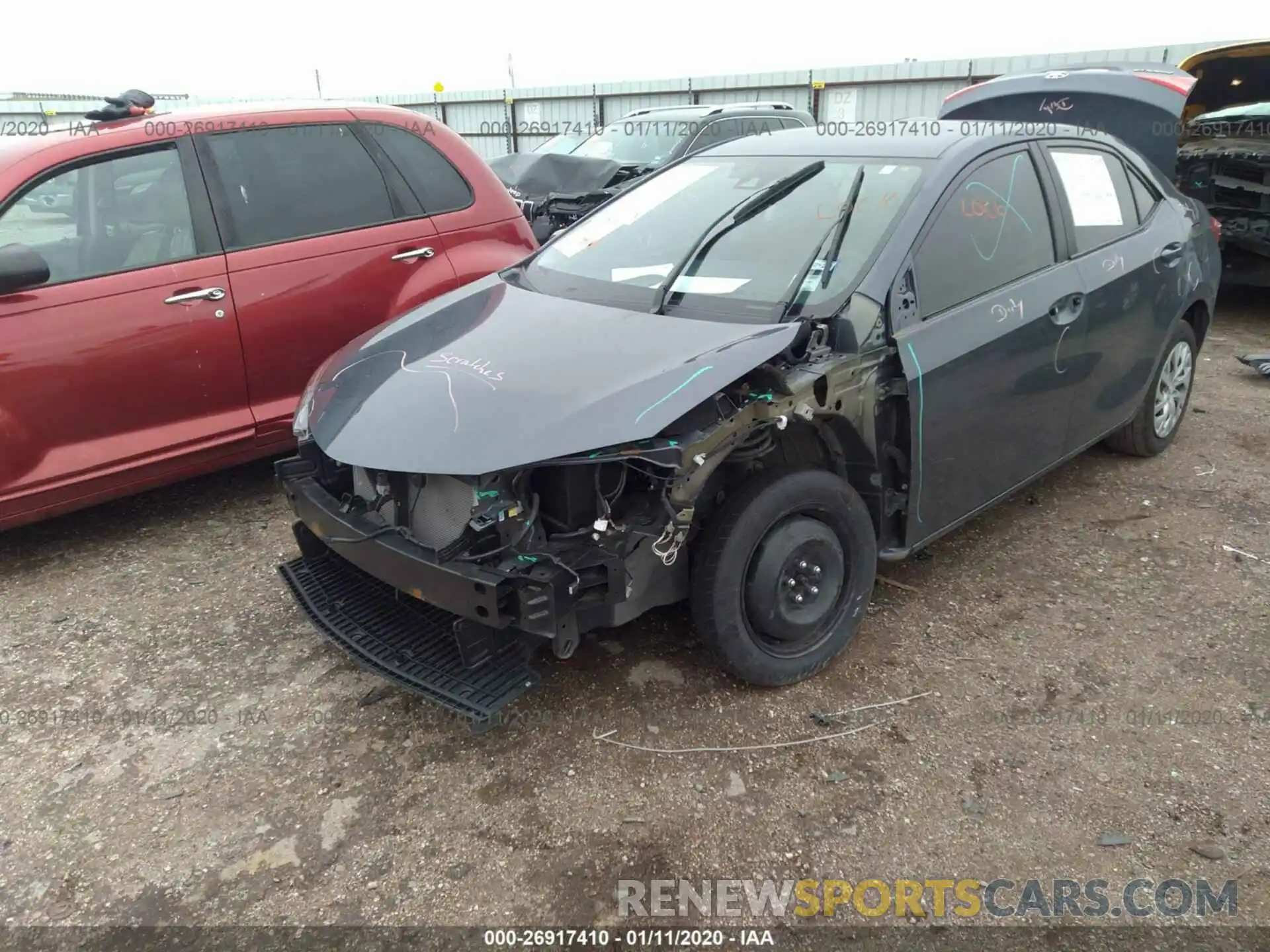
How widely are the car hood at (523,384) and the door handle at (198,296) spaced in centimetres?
109

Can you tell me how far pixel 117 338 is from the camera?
3670 mm

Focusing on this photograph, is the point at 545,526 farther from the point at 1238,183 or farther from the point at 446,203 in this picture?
the point at 1238,183

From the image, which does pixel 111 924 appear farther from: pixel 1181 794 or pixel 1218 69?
pixel 1218 69

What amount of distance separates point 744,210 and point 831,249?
1.48 ft

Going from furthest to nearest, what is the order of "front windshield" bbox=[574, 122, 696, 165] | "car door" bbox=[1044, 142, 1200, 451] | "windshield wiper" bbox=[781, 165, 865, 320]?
1. "front windshield" bbox=[574, 122, 696, 165]
2. "car door" bbox=[1044, 142, 1200, 451]
3. "windshield wiper" bbox=[781, 165, 865, 320]

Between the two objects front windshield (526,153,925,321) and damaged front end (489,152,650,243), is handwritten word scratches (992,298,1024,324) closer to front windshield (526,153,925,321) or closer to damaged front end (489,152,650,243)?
front windshield (526,153,925,321)

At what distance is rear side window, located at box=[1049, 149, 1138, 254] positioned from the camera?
3.69 metres

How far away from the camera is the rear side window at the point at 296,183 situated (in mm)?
4109

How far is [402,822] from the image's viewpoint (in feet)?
8.02

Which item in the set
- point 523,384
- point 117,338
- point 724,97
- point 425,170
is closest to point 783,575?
point 523,384

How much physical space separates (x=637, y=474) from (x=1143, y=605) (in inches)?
84.7

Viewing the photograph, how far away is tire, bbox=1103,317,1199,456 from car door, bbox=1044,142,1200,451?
0.16 m

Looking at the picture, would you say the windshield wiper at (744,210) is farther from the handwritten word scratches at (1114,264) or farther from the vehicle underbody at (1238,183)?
the vehicle underbody at (1238,183)

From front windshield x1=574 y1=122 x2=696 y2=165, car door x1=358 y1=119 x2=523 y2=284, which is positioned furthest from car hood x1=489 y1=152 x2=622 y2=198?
car door x1=358 y1=119 x2=523 y2=284
